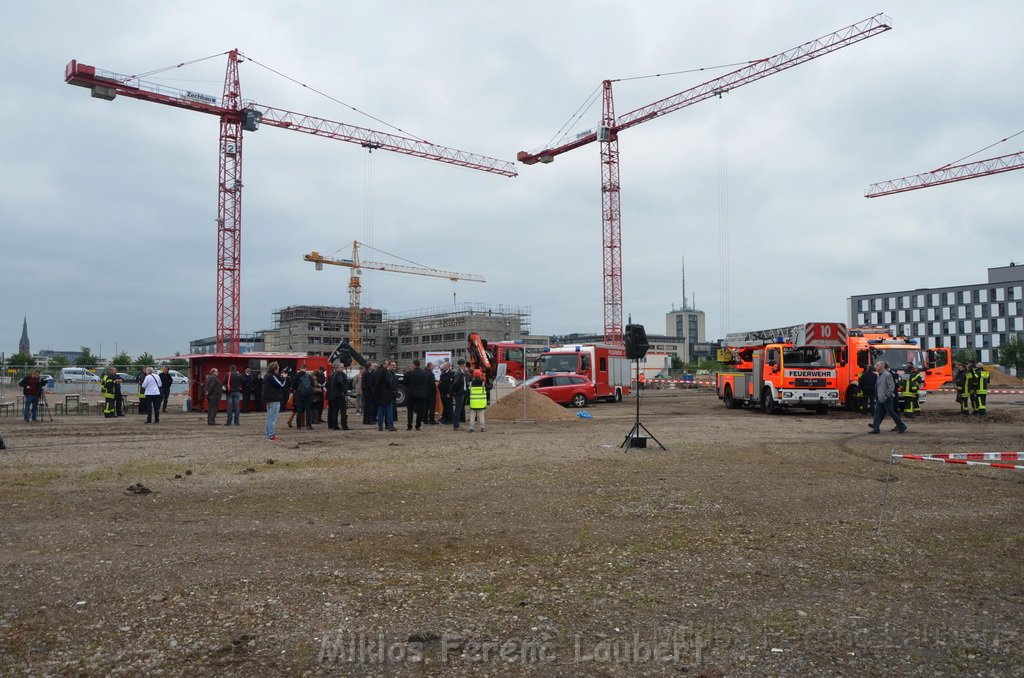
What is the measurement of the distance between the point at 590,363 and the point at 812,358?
11.4 metres

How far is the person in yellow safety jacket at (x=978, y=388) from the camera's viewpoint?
21.7m

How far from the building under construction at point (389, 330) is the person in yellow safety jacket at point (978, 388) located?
10189cm

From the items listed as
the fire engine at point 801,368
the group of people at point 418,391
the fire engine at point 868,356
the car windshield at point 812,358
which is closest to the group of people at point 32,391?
the group of people at point 418,391

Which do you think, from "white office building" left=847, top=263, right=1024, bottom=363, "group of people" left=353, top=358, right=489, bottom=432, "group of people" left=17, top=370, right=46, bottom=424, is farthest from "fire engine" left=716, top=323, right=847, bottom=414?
"white office building" left=847, top=263, right=1024, bottom=363

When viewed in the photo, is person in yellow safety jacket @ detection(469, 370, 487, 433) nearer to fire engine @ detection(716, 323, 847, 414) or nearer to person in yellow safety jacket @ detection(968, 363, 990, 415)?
fire engine @ detection(716, 323, 847, 414)

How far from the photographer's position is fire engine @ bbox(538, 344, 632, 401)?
109 ft

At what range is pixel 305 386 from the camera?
59.8ft

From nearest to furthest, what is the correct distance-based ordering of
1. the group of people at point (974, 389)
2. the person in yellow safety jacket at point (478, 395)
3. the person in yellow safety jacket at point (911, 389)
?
the person in yellow safety jacket at point (478, 395) → the person in yellow safety jacket at point (911, 389) → the group of people at point (974, 389)

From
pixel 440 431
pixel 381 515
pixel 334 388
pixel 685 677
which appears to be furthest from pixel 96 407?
pixel 685 677

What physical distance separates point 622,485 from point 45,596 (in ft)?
21.1

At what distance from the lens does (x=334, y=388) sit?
18188 mm

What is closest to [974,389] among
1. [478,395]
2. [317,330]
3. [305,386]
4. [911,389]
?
[911,389]

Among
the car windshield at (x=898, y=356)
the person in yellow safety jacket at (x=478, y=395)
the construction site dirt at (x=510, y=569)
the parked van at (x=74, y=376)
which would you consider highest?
the car windshield at (x=898, y=356)

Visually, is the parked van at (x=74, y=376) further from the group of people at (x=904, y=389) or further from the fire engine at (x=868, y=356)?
the group of people at (x=904, y=389)
